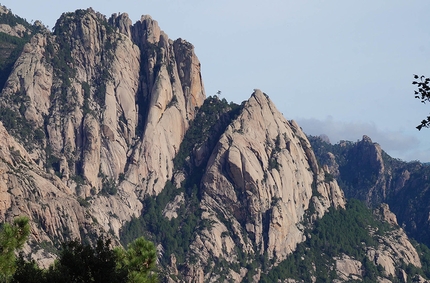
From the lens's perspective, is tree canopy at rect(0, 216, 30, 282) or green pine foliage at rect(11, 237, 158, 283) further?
tree canopy at rect(0, 216, 30, 282)

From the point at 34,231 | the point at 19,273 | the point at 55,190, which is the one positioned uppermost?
the point at 55,190

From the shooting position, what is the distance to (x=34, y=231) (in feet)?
552

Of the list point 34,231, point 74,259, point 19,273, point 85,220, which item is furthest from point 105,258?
point 85,220

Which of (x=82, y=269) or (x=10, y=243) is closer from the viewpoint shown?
(x=82, y=269)

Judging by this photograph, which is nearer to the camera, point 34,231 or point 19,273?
point 19,273

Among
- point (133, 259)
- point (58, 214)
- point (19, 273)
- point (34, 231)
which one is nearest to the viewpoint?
point (19, 273)

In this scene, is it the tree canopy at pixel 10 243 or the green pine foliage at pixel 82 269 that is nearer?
the green pine foliage at pixel 82 269

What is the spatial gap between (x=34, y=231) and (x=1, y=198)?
9.16 m

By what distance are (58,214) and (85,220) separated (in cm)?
752

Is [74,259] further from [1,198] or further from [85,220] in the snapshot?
[85,220]

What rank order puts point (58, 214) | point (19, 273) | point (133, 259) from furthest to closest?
point (58, 214) < point (133, 259) < point (19, 273)

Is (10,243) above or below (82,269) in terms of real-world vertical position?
above

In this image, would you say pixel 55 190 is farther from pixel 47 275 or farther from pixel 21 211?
pixel 47 275

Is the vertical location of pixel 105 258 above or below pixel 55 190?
below
